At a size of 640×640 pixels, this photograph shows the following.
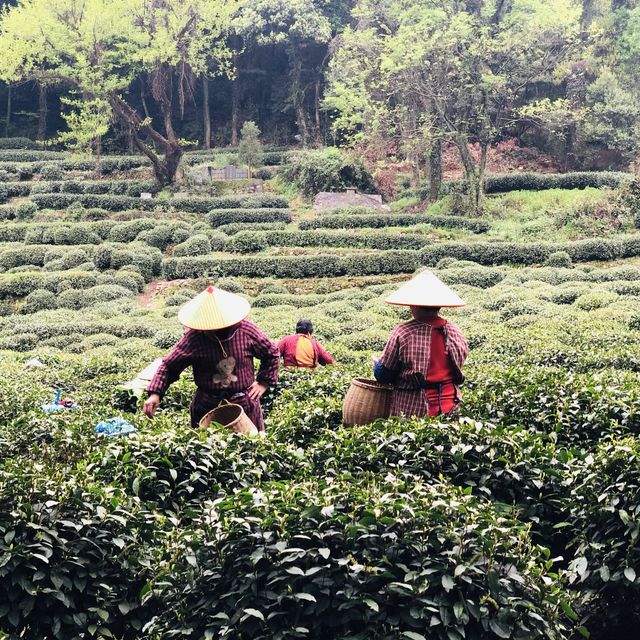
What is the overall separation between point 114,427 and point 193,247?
2129cm

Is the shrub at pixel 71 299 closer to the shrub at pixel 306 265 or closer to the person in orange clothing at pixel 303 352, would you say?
the shrub at pixel 306 265

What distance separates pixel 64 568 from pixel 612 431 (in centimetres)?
351

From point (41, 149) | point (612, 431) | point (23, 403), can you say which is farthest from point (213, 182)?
point (612, 431)

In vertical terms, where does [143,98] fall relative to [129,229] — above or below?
above

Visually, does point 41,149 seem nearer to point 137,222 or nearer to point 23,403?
point 137,222

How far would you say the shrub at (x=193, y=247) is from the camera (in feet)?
90.5

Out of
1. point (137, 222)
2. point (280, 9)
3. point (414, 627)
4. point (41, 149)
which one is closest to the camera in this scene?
point (414, 627)

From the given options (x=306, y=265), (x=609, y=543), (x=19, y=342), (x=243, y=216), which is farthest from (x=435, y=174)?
(x=609, y=543)

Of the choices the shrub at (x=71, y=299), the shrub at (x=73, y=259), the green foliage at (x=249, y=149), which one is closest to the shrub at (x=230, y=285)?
the shrub at (x=71, y=299)

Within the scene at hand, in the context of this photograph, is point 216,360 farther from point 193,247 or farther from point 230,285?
point 193,247

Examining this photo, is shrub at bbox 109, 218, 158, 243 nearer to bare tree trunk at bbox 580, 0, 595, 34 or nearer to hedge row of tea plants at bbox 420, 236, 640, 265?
hedge row of tea plants at bbox 420, 236, 640, 265

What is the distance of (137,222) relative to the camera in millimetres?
30688

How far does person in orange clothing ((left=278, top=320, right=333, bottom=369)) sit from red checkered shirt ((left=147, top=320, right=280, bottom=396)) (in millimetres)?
3368

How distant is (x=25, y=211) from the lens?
34062mm
